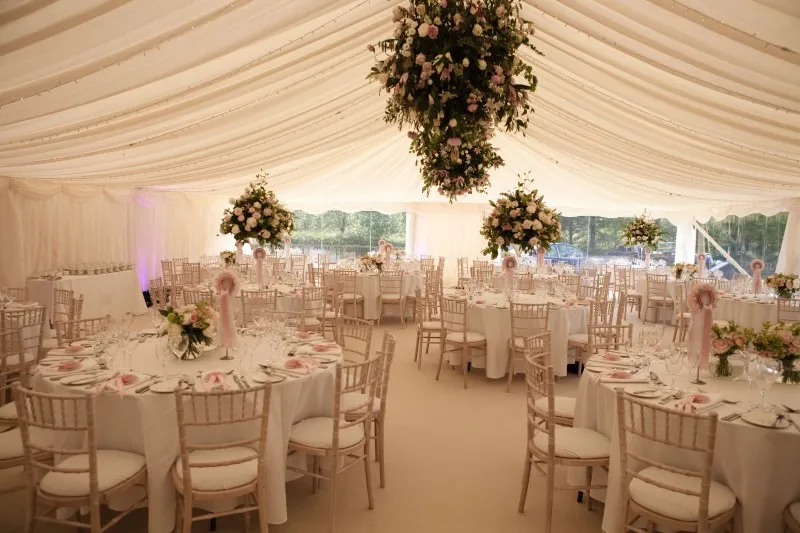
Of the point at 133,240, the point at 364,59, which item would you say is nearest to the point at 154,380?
the point at 364,59

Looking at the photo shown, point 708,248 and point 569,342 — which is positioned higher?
point 708,248

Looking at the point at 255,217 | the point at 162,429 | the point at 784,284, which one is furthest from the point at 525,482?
the point at 784,284

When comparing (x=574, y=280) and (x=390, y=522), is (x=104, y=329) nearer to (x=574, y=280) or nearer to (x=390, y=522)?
(x=390, y=522)

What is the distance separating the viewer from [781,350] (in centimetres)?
384

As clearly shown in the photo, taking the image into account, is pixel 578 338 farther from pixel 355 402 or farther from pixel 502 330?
pixel 355 402

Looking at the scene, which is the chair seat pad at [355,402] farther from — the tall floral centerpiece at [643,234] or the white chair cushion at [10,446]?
the tall floral centerpiece at [643,234]

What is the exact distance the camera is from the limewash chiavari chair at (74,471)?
10.1 ft

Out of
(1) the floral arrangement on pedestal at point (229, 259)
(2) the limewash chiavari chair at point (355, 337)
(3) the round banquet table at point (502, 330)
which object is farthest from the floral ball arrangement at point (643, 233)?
(1) the floral arrangement on pedestal at point (229, 259)

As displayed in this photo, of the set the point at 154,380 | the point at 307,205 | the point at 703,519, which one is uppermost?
the point at 307,205

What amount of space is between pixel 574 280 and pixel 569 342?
3641 millimetres

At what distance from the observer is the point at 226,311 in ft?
14.6

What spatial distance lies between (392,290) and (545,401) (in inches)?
254

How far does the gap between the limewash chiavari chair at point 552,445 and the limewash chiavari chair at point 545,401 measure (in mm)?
157

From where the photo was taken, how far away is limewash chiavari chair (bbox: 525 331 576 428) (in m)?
4.34
